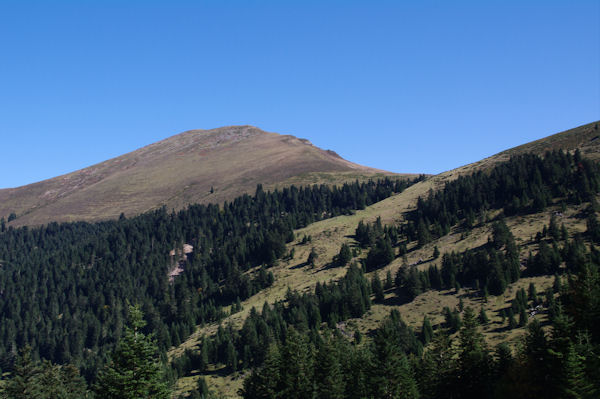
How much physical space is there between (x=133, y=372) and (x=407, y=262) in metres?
116

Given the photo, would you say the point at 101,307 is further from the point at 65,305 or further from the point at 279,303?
the point at 279,303

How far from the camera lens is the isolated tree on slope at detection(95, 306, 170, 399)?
1227 inches

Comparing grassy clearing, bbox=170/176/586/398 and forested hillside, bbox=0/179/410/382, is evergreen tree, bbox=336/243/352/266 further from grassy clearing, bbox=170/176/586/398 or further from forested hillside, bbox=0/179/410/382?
forested hillside, bbox=0/179/410/382

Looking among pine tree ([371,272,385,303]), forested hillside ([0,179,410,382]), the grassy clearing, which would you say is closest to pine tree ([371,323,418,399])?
the grassy clearing

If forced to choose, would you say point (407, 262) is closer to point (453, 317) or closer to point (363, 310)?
point (363, 310)

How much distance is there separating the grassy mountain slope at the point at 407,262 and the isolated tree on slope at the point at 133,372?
216ft

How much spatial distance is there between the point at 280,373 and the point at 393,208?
144385 mm

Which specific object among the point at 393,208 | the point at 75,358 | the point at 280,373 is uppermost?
the point at 393,208

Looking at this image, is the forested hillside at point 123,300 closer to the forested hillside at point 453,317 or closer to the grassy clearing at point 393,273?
the grassy clearing at point 393,273

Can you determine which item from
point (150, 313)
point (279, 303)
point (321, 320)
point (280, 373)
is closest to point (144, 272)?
point (150, 313)

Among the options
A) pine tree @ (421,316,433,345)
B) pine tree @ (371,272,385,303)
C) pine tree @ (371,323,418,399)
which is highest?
pine tree @ (371,323,418,399)

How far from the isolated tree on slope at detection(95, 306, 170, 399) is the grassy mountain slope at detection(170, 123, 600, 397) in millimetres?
65774

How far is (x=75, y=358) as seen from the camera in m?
147

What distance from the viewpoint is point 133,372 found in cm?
3162
